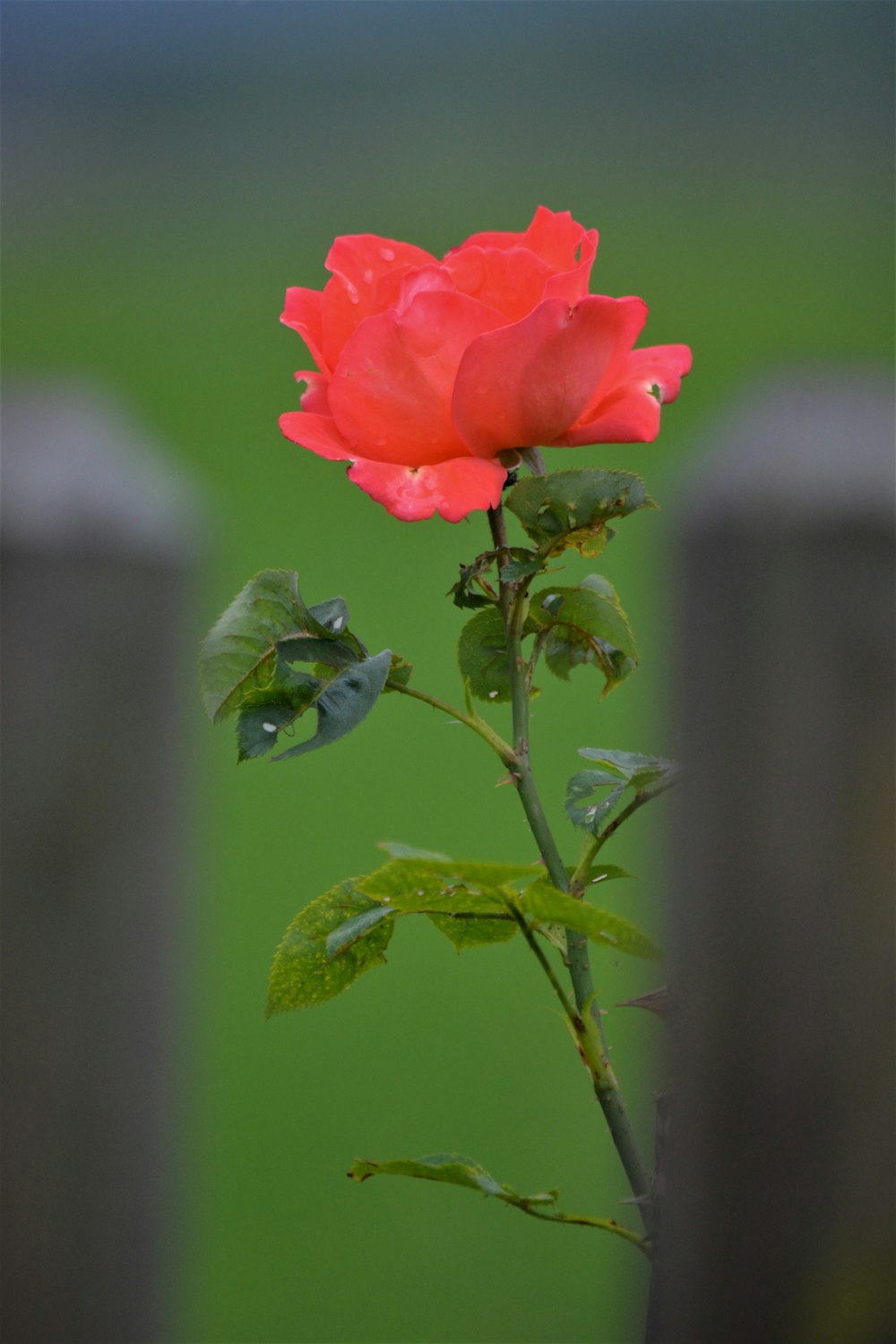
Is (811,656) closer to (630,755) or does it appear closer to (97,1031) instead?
(630,755)

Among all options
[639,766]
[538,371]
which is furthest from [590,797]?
[538,371]

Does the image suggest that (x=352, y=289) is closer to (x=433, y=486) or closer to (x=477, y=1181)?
(x=433, y=486)

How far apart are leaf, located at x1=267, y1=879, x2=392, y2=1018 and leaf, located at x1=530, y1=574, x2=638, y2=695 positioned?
9cm

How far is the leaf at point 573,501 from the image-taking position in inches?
12.0

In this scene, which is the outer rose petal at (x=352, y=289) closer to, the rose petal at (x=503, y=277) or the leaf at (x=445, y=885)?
the rose petal at (x=503, y=277)

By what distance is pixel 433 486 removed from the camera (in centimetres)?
29

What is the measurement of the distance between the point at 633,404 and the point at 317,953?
168 mm

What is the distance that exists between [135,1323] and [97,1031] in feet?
0.40

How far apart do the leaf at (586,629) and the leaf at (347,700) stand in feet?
0.17

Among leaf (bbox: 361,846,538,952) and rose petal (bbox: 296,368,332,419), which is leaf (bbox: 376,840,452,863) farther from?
rose petal (bbox: 296,368,332,419)

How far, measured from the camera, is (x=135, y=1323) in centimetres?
47

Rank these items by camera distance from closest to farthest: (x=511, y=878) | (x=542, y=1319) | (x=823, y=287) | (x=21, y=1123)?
(x=511, y=878) < (x=21, y=1123) < (x=542, y=1319) < (x=823, y=287)

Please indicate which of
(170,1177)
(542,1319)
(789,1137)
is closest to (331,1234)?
(542,1319)

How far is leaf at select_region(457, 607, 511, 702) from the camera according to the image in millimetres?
334
